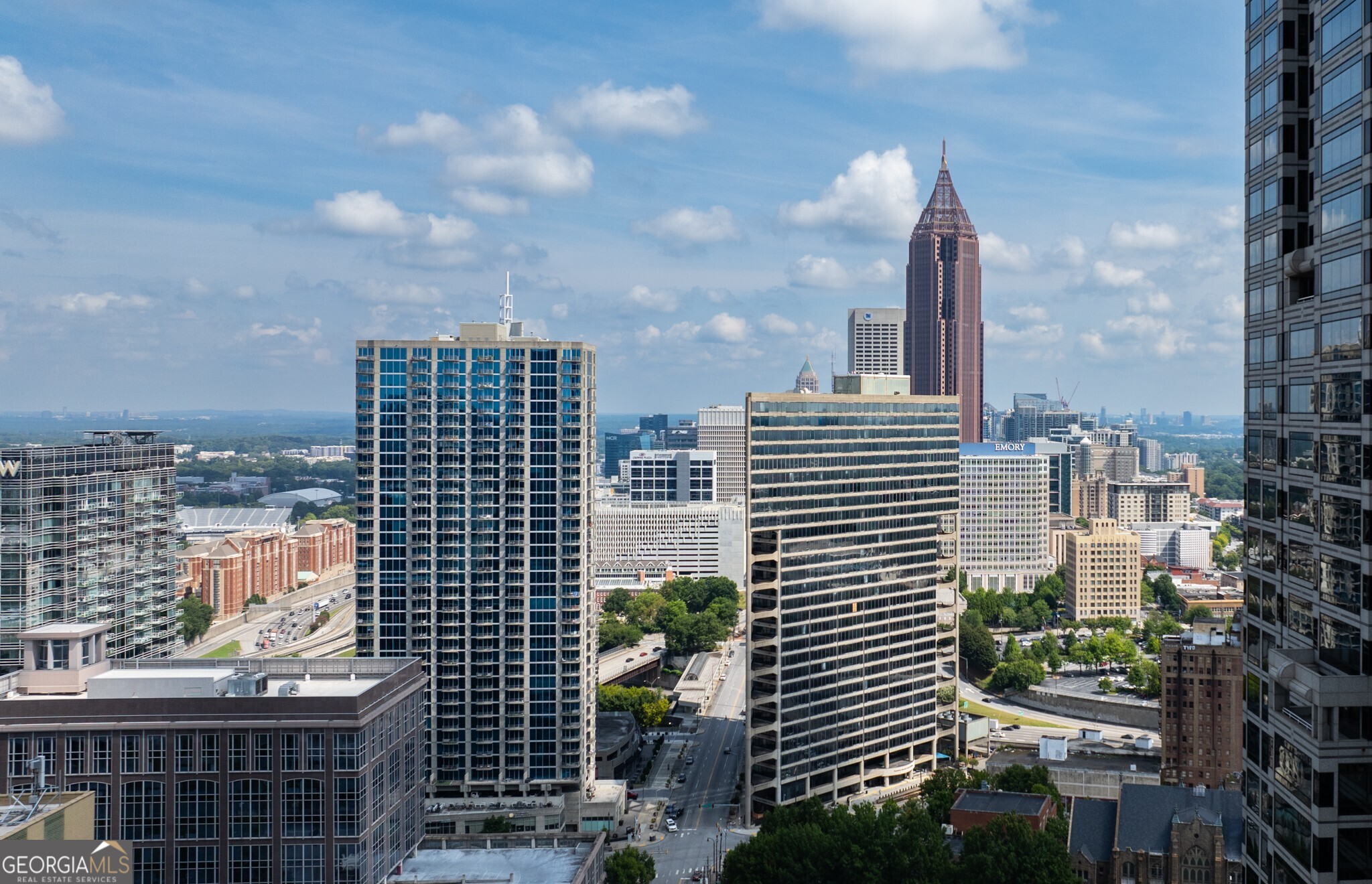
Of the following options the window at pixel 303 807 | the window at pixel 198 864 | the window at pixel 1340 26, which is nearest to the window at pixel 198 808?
the window at pixel 198 864

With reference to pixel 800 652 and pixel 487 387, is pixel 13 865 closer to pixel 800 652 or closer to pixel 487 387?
pixel 487 387

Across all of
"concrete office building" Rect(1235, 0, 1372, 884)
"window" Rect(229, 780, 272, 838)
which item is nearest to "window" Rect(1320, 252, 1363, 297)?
"concrete office building" Rect(1235, 0, 1372, 884)

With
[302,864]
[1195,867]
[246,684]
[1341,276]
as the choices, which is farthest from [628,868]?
[1341,276]

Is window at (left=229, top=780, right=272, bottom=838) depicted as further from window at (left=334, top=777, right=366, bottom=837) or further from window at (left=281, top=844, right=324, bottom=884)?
window at (left=334, top=777, right=366, bottom=837)

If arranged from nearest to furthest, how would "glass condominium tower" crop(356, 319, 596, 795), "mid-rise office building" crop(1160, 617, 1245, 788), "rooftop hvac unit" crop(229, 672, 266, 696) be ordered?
"rooftop hvac unit" crop(229, 672, 266, 696), "glass condominium tower" crop(356, 319, 596, 795), "mid-rise office building" crop(1160, 617, 1245, 788)

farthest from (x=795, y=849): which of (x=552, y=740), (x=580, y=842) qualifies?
(x=552, y=740)

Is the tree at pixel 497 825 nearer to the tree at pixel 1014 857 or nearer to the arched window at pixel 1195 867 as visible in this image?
the tree at pixel 1014 857

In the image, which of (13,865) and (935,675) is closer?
(13,865)
